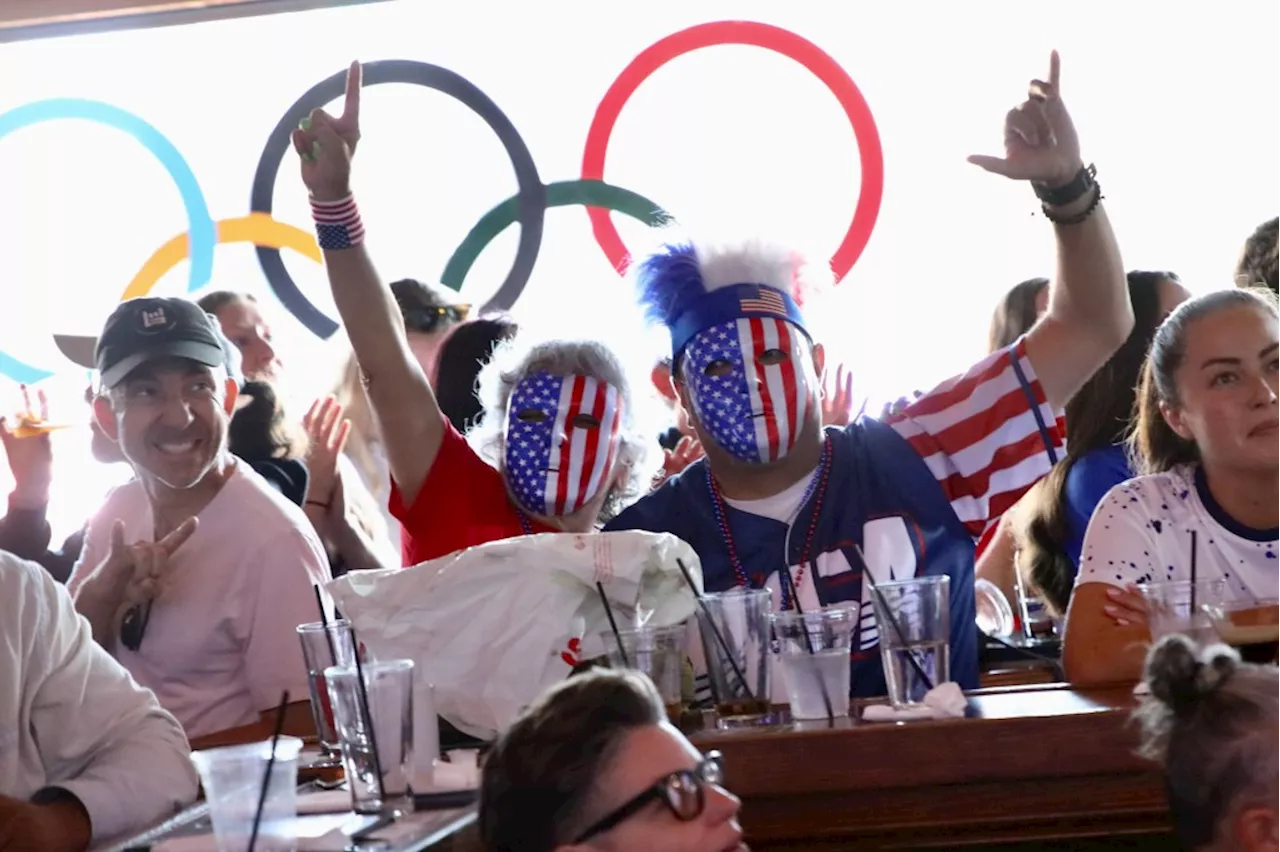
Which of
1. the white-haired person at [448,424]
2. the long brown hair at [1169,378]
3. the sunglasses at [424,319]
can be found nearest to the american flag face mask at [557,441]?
the white-haired person at [448,424]

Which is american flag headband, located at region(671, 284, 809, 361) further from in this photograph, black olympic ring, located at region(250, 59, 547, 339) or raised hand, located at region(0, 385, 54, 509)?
black olympic ring, located at region(250, 59, 547, 339)

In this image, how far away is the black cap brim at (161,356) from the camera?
9.64 ft

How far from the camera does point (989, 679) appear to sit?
9.31 ft

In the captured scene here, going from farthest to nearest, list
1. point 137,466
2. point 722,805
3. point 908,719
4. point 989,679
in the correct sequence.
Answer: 1. point 137,466
2. point 989,679
3. point 908,719
4. point 722,805

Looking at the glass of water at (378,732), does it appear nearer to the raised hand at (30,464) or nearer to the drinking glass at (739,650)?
the drinking glass at (739,650)

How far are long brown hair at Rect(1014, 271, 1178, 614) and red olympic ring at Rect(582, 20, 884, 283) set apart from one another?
1.33 m

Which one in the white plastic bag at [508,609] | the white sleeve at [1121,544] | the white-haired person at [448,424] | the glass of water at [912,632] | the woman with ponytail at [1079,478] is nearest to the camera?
the glass of water at [912,632]

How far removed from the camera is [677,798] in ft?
4.94

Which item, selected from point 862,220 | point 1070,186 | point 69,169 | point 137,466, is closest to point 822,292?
point 1070,186

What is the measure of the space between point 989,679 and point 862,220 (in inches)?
88.8

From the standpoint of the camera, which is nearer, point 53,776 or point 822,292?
point 53,776

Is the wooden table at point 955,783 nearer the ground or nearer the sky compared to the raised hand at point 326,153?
nearer the ground

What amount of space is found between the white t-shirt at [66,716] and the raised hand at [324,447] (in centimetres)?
169

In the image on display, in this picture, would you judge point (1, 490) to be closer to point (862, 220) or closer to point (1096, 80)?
point (862, 220)
